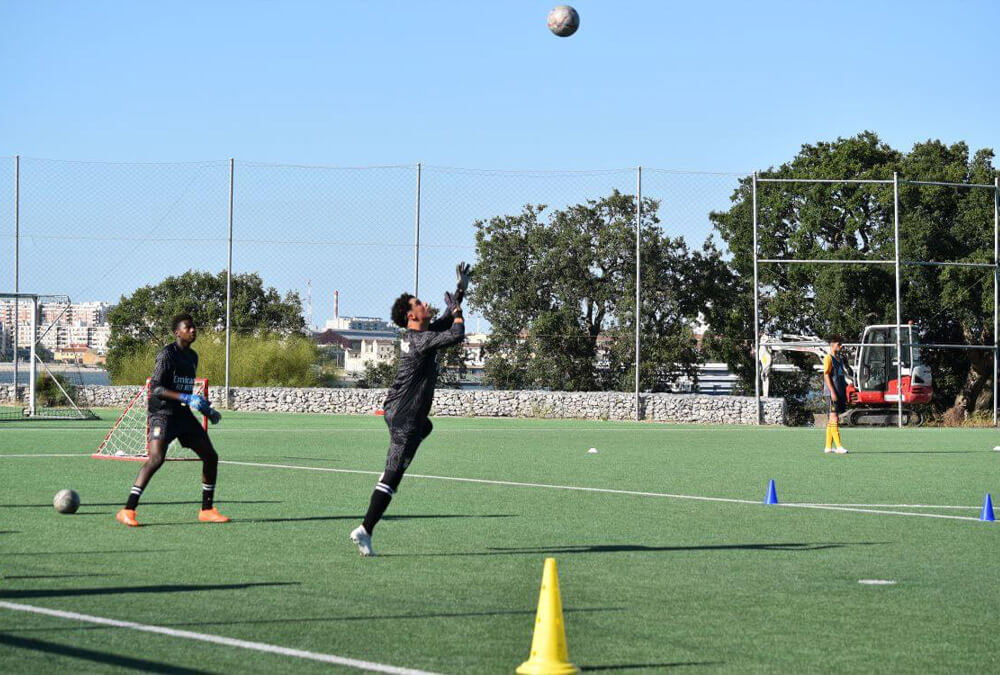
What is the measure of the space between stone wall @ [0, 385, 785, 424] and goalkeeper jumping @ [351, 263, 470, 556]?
95.9 ft

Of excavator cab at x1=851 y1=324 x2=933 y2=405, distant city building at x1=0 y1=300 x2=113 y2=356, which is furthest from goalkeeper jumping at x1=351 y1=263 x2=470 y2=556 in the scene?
excavator cab at x1=851 y1=324 x2=933 y2=405

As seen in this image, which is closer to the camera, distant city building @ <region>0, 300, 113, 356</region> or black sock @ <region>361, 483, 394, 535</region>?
black sock @ <region>361, 483, 394, 535</region>

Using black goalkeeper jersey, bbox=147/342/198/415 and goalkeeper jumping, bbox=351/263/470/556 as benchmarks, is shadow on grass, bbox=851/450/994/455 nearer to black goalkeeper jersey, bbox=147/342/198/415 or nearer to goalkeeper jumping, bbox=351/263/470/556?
black goalkeeper jersey, bbox=147/342/198/415

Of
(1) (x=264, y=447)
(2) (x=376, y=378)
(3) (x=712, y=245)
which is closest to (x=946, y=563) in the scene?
(1) (x=264, y=447)

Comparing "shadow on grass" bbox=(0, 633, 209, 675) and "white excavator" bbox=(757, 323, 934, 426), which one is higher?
"white excavator" bbox=(757, 323, 934, 426)

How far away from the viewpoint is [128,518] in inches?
466

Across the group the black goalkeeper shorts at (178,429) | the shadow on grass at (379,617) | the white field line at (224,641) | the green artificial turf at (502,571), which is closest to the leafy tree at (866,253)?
the green artificial turf at (502,571)

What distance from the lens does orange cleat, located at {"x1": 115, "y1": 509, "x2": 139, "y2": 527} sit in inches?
464

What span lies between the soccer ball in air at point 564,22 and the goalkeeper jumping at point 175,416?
15.6 m

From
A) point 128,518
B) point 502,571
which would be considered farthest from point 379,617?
point 128,518

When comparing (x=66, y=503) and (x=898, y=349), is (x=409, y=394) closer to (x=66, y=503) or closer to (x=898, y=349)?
(x=66, y=503)

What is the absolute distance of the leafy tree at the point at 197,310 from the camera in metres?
50.7

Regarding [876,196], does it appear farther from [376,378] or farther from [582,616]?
[582,616]

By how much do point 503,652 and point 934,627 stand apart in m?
2.54
